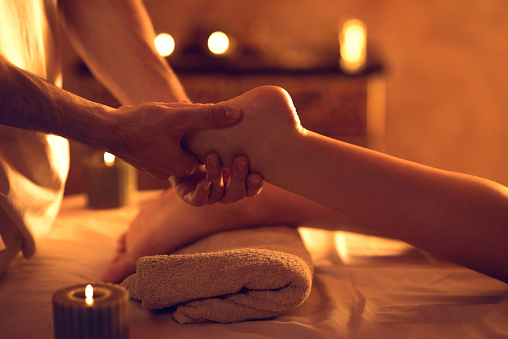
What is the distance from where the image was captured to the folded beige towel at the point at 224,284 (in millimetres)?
657

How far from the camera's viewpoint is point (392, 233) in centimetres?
78

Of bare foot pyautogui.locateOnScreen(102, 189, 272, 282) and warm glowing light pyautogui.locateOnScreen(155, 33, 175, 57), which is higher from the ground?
warm glowing light pyautogui.locateOnScreen(155, 33, 175, 57)

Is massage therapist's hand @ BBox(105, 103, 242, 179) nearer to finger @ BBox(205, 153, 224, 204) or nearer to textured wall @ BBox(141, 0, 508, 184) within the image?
finger @ BBox(205, 153, 224, 204)

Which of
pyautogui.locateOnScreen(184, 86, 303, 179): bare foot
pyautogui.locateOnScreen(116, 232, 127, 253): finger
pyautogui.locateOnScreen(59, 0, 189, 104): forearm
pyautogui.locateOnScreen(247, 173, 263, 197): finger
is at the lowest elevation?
pyautogui.locateOnScreen(116, 232, 127, 253): finger

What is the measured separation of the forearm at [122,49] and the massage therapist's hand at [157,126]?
0.20m

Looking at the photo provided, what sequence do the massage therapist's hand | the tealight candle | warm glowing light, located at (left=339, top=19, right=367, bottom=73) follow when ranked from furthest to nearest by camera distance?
warm glowing light, located at (left=339, top=19, right=367, bottom=73)
the massage therapist's hand
the tealight candle

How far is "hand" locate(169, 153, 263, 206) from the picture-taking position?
0.83 meters

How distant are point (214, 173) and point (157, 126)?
0.13m

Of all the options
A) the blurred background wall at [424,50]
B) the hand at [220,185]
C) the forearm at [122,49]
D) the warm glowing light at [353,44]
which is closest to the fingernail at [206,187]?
the hand at [220,185]

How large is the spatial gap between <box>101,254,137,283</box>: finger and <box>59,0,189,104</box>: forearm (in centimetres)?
32

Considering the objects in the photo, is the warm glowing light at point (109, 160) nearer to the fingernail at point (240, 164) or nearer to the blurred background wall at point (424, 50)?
the fingernail at point (240, 164)

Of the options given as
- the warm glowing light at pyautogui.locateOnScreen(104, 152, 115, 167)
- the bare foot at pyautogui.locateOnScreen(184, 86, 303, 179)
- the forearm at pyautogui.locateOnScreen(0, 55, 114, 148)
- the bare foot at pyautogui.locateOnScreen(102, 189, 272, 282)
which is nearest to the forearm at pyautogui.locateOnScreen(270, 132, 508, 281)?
the bare foot at pyautogui.locateOnScreen(184, 86, 303, 179)

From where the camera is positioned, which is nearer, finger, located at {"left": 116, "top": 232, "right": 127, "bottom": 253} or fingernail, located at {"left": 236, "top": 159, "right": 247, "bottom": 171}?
fingernail, located at {"left": 236, "top": 159, "right": 247, "bottom": 171}

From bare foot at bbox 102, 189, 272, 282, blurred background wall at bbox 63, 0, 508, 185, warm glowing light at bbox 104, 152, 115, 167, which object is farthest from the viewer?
blurred background wall at bbox 63, 0, 508, 185
